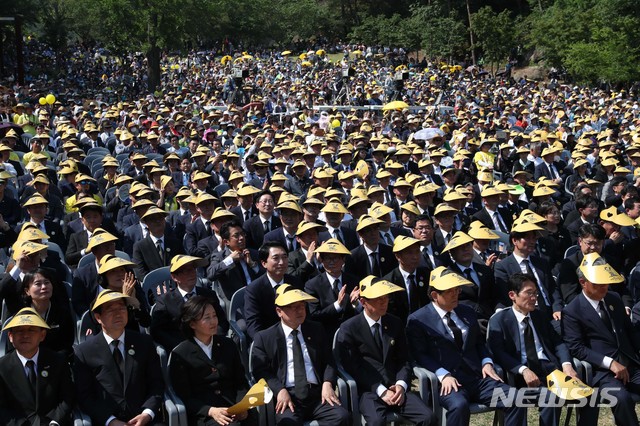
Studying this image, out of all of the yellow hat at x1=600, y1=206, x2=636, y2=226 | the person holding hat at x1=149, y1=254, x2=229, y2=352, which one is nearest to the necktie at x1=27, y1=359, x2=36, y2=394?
the person holding hat at x1=149, y1=254, x2=229, y2=352

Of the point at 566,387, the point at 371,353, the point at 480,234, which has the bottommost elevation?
the point at 566,387

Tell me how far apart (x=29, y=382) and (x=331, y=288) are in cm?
257

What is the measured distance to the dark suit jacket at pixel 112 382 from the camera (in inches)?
177

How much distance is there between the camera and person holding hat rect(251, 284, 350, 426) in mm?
4852

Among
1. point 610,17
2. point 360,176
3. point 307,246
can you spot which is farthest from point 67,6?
point 307,246

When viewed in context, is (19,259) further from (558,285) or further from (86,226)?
(558,285)

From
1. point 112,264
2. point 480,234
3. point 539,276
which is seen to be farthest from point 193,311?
point 539,276

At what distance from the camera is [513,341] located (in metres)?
5.38

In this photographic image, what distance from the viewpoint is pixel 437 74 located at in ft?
125

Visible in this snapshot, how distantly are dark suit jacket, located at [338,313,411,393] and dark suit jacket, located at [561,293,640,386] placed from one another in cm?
144

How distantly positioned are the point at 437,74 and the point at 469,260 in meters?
33.3

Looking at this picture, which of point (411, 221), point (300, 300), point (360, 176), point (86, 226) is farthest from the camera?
point (360, 176)

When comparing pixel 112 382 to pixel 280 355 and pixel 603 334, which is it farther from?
pixel 603 334

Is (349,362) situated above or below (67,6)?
below
